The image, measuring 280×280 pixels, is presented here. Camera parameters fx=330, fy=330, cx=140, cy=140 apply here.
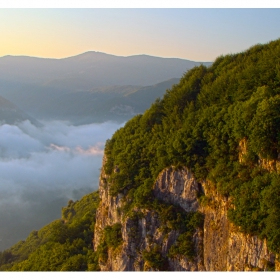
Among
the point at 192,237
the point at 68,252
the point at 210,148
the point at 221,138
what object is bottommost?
the point at 68,252

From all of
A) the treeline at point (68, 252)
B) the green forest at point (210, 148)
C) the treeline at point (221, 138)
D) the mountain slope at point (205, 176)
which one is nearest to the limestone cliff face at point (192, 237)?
the mountain slope at point (205, 176)

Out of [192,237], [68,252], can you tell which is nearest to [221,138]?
[192,237]

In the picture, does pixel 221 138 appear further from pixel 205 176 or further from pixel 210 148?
pixel 205 176

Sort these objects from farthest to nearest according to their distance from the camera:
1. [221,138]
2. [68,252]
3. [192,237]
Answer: [68,252]
[192,237]
[221,138]

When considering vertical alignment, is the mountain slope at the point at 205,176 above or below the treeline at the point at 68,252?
above

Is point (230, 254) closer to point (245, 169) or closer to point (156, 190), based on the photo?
point (245, 169)

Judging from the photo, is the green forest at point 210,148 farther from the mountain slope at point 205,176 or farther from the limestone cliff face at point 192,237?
the limestone cliff face at point 192,237
